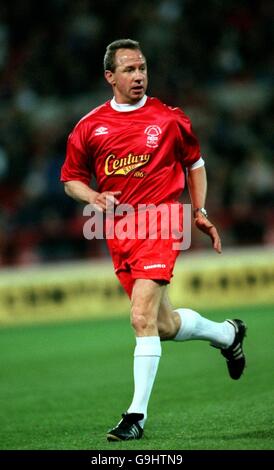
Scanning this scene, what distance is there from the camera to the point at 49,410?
7227 millimetres

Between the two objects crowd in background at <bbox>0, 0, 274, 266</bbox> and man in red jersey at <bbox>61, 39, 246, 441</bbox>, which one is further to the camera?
crowd in background at <bbox>0, 0, 274, 266</bbox>

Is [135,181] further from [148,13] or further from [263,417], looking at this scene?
[148,13]

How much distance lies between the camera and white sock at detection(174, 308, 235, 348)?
6547 millimetres

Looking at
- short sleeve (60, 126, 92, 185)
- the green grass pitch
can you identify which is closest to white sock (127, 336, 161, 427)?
the green grass pitch

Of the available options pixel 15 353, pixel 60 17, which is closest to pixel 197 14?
pixel 60 17

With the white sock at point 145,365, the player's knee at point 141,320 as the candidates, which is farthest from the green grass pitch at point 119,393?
the player's knee at point 141,320

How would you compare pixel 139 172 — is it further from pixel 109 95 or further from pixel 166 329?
pixel 109 95

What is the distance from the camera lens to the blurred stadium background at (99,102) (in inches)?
559

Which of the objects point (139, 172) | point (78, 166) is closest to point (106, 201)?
point (139, 172)

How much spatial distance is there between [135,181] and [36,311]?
8129mm

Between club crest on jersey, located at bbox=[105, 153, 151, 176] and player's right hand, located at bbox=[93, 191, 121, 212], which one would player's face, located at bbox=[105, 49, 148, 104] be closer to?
club crest on jersey, located at bbox=[105, 153, 151, 176]

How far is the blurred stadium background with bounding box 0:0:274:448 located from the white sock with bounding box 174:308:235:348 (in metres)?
5.42
